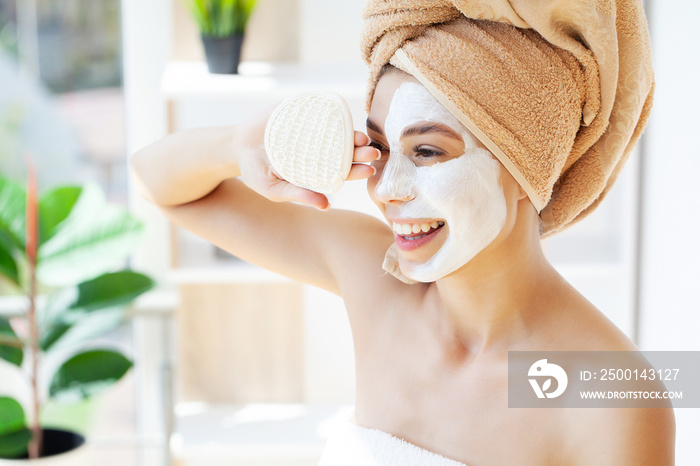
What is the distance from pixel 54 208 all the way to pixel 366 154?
3.59 ft

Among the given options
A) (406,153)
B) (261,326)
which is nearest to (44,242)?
(261,326)

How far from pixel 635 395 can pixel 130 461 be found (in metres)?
1.73

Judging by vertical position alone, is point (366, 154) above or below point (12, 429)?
above

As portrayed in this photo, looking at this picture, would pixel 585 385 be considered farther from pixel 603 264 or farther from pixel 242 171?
pixel 603 264

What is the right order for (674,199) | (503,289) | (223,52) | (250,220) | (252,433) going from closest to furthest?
1. (503,289)
2. (250,220)
3. (674,199)
4. (223,52)
5. (252,433)

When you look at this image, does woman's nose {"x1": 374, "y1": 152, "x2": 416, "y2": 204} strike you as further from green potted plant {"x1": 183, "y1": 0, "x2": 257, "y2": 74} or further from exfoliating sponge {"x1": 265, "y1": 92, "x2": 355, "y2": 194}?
green potted plant {"x1": 183, "y1": 0, "x2": 257, "y2": 74}

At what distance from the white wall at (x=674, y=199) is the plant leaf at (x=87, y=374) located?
118 centimetres

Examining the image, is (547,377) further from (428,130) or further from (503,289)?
(428,130)

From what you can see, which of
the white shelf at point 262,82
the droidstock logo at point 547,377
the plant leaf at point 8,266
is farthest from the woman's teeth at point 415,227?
the plant leaf at point 8,266

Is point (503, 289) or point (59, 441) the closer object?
point (503, 289)

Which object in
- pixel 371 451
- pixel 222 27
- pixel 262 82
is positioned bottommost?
pixel 371 451

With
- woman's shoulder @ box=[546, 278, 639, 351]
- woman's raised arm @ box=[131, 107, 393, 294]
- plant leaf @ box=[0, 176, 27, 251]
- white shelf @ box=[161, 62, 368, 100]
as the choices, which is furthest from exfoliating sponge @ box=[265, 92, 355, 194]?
plant leaf @ box=[0, 176, 27, 251]

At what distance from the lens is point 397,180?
836mm

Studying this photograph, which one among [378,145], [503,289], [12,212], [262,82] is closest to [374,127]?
[378,145]
